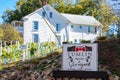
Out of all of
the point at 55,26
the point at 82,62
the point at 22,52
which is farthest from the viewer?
the point at 55,26

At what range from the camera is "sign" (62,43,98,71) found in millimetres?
8906

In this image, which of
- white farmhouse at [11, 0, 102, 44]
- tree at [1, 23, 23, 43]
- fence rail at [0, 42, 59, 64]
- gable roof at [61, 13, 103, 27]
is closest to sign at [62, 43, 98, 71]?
fence rail at [0, 42, 59, 64]

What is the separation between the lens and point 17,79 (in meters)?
14.7

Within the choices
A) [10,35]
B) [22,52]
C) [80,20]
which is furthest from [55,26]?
[22,52]

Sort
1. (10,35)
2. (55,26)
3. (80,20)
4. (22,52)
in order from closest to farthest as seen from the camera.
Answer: (22,52)
(10,35)
(55,26)
(80,20)

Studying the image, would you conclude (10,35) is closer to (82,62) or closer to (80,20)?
(80,20)

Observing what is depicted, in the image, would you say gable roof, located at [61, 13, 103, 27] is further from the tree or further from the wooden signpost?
the wooden signpost

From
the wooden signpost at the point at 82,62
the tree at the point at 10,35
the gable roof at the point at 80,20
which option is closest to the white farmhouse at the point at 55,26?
the gable roof at the point at 80,20

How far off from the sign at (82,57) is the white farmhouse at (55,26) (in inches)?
1355

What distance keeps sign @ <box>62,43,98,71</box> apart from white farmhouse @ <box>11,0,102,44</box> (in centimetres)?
3442

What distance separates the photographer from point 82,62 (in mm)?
8922

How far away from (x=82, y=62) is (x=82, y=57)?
118mm

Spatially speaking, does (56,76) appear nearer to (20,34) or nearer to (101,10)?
(20,34)

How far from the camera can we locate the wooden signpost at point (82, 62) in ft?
29.2
